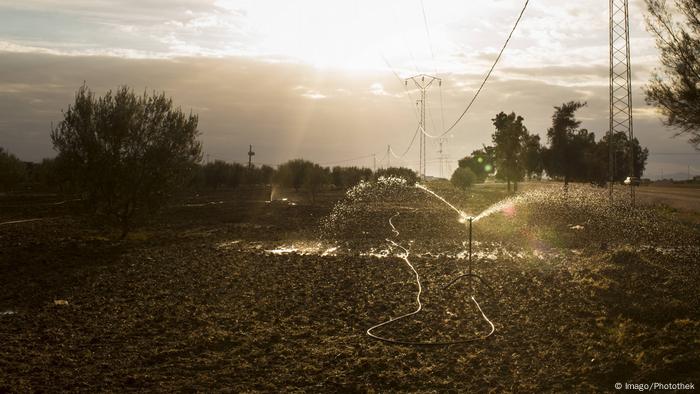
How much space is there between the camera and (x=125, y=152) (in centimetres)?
3192

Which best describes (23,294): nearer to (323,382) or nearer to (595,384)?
(323,382)

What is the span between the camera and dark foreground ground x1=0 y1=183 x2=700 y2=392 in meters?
10.1

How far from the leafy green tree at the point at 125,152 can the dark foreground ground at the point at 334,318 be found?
14.9 ft

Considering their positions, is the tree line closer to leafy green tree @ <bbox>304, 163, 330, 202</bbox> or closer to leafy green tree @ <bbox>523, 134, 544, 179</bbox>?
leafy green tree @ <bbox>523, 134, 544, 179</bbox>

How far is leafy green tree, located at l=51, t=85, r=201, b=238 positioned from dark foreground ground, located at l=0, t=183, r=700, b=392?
4.53 meters

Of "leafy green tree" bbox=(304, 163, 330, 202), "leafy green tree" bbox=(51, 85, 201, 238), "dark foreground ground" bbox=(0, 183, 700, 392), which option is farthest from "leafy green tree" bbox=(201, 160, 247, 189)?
"dark foreground ground" bbox=(0, 183, 700, 392)

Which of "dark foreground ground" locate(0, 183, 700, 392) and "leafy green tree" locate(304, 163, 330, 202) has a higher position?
"leafy green tree" locate(304, 163, 330, 202)

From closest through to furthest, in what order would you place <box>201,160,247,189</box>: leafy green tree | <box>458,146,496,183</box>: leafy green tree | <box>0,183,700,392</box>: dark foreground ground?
<box>0,183,700,392</box>: dark foreground ground
<box>201,160,247,189</box>: leafy green tree
<box>458,146,496,183</box>: leafy green tree

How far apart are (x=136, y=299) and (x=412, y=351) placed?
336 inches

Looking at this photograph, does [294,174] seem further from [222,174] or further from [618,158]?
[618,158]

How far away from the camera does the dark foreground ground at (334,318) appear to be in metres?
10.1

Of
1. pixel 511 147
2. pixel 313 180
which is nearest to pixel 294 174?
pixel 313 180

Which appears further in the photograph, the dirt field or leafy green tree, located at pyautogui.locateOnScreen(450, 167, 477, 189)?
leafy green tree, located at pyautogui.locateOnScreen(450, 167, 477, 189)

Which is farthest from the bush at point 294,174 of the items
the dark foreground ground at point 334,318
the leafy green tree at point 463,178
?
the dark foreground ground at point 334,318
